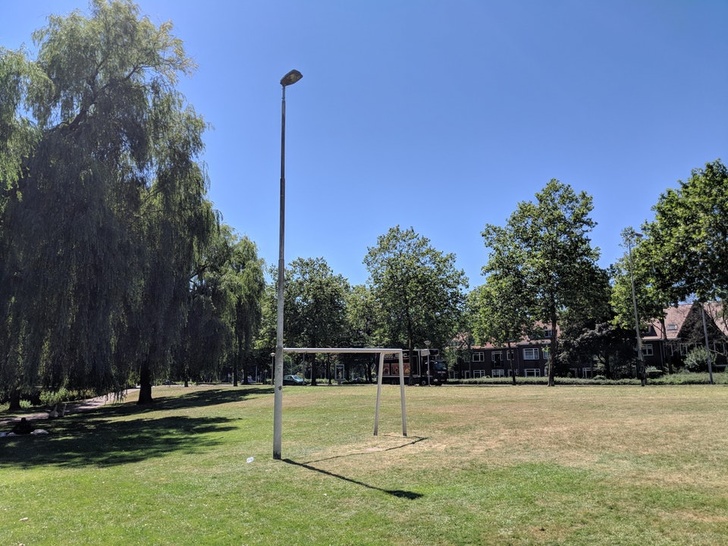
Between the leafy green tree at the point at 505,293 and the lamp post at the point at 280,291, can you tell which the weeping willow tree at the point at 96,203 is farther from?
the leafy green tree at the point at 505,293

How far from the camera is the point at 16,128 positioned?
49.2ft

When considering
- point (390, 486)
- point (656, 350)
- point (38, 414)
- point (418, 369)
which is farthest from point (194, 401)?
point (656, 350)

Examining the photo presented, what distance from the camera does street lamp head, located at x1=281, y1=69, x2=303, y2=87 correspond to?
11.2 metres

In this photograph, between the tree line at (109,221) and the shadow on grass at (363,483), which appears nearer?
the shadow on grass at (363,483)

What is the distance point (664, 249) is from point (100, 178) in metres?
30.3

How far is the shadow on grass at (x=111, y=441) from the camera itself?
39.1 feet

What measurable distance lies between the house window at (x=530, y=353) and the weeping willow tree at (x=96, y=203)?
68526 mm

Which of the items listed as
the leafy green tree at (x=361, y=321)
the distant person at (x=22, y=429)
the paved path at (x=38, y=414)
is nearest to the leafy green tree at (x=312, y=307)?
the leafy green tree at (x=361, y=321)

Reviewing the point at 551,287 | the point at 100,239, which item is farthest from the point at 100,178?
the point at 551,287

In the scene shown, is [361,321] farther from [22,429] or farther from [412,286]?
[22,429]

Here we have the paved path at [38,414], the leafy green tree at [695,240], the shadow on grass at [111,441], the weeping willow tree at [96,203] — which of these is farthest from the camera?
the leafy green tree at [695,240]

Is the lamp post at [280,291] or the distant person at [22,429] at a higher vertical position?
the lamp post at [280,291]

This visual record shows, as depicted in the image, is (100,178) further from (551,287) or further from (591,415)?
(551,287)

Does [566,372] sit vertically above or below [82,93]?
below
